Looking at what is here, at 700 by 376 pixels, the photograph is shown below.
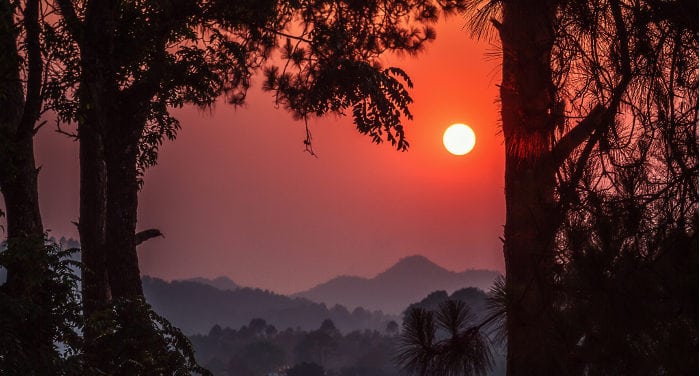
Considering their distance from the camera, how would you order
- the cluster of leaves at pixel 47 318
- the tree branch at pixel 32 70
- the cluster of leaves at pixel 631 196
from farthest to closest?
the tree branch at pixel 32 70
the cluster of leaves at pixel 47 318
the cluster of leaves at pixel 631 196

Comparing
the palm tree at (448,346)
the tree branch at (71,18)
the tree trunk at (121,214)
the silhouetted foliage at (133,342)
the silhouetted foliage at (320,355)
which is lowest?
the palm tree at (448,346)

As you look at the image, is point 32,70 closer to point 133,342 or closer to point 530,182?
point 133,342

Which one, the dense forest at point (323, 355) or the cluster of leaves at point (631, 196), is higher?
the dense forest at point (323, 355)

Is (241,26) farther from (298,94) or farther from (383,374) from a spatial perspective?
(383,374)

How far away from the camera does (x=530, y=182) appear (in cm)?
582

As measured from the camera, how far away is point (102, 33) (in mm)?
9609

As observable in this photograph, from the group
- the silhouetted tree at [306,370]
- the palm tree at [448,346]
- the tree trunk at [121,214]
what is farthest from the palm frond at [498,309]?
the silhouetted tree at [306,370]

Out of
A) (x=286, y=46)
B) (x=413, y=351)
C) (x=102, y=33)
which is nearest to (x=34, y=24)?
(x=102, y=33)

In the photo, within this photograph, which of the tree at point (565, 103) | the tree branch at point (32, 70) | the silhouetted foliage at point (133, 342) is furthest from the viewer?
the tree branch at point (32, 70)

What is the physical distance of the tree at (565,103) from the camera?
5324 millimetres

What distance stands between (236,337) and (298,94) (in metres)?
150

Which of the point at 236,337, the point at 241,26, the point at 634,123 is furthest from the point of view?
the point at 236,337

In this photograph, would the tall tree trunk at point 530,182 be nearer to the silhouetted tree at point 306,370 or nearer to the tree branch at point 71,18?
the tree branch at point 71,18

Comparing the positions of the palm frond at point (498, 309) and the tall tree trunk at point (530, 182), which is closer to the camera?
the tall tree trunk at point (530, 182)
